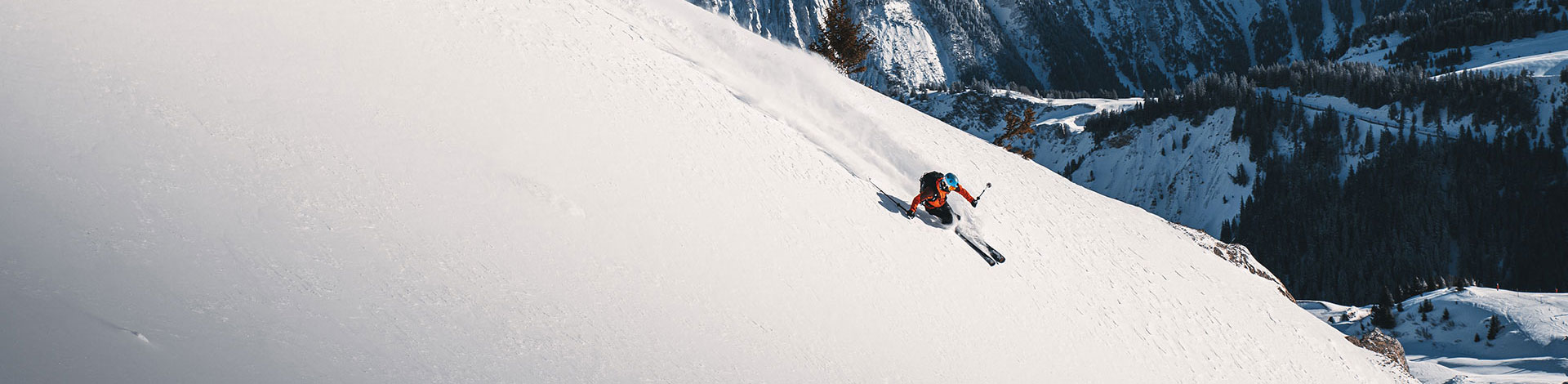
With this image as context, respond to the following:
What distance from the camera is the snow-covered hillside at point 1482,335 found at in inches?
1474

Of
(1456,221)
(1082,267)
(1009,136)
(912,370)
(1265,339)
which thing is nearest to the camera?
(912,370)

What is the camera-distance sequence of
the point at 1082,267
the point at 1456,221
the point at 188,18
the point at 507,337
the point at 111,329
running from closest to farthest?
the point at 111,329, the point at 507,337, the point at 188,18, the point at 1082,267, the point at 1456,221

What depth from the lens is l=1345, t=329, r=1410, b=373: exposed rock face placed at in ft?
88.5

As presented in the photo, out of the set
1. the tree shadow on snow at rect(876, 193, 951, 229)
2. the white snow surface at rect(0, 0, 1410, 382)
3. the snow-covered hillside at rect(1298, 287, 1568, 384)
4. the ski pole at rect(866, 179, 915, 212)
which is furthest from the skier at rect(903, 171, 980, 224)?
the snow-covered hillside at rect(1298, 287, 1568, 384)

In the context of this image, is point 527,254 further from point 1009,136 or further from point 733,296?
point 1009,136

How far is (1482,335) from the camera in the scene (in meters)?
44.4

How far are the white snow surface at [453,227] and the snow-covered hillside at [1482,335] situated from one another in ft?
102

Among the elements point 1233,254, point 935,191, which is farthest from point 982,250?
point 1233,254

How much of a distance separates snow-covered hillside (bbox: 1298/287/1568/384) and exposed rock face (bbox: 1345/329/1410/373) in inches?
317

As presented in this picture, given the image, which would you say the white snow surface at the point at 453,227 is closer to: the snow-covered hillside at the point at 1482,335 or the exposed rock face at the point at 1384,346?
the exposed rock face at the point at 1384,346

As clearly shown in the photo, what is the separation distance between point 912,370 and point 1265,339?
16127 millimetres

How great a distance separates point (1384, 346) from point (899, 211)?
22446mm

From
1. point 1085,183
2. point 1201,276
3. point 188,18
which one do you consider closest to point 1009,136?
point 1201,276

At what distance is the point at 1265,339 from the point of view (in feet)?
70.5
